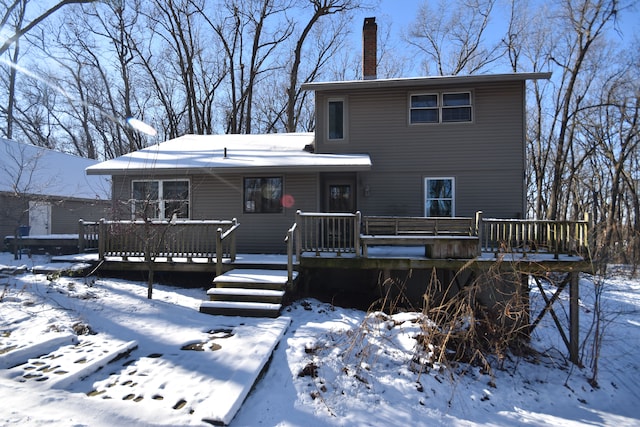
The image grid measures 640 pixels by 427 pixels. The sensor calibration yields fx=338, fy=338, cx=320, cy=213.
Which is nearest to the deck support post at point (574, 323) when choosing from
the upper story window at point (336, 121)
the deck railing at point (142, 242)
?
the upper story window at point (336, 121)

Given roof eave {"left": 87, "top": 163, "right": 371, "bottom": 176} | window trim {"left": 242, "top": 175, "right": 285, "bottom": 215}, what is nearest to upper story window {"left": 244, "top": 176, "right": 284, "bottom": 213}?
window trim {"left": 242, "top": 175, "right": 285, "bottom": 215}

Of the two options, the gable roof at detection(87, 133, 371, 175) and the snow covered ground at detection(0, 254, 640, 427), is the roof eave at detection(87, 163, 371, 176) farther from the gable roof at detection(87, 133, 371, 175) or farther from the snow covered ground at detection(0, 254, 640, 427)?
the snow covered ground at detection(0, 254, 640, 427)

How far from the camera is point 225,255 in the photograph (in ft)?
27.9

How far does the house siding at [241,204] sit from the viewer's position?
9812 mm

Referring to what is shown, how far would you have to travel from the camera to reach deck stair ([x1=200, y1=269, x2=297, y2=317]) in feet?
20.2

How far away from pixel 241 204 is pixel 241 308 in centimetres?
440

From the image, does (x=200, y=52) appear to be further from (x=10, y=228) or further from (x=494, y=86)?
(x=494, y=86)

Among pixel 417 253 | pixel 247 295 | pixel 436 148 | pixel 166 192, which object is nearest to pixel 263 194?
pixel 166 192

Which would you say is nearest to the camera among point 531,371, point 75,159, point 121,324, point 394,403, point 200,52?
point 394,403

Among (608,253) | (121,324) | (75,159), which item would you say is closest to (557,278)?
(608,253)

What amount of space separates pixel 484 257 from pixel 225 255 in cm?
611

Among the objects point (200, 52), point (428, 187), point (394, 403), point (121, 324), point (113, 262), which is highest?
point (200, 52)

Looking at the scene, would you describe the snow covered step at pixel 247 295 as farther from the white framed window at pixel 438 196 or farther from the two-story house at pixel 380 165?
the white framed window at pixel 438 196

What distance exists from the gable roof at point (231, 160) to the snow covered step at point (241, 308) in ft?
13.0
